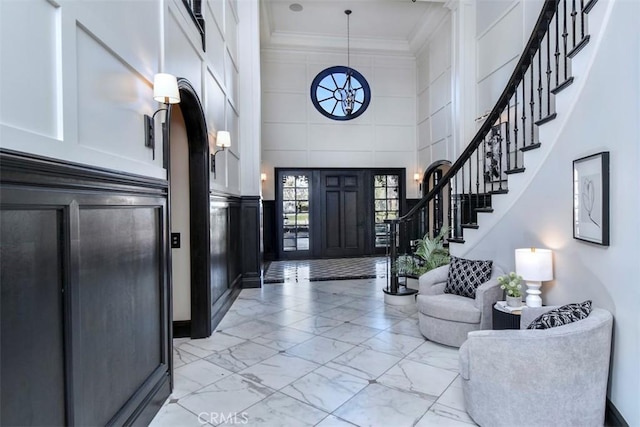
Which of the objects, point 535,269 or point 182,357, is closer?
point 535,269

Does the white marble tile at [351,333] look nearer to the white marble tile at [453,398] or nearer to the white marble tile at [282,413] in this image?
the white marble tile at [453,398]

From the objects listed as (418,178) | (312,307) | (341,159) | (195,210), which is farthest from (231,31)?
(418,178)

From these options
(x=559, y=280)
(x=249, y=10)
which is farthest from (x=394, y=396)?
(x=249, y=10)

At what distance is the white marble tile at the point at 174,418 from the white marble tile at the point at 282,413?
0.34m

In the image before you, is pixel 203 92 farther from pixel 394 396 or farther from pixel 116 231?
pixel 394 396

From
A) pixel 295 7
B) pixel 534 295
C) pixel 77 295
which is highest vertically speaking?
pixel 295 7

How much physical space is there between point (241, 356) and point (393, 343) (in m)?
1.49

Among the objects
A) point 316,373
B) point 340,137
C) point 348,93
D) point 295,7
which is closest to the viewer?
point 316,373

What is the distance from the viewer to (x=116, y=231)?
1.91 metres

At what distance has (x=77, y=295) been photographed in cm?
153

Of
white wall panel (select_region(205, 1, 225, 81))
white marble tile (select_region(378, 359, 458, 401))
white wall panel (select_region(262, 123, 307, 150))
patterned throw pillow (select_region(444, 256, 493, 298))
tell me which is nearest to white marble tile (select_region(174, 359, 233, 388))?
white marble tile (select_region(378, 359, 458, 401))

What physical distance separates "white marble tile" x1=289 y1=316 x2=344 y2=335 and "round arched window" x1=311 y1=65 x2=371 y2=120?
252 inches

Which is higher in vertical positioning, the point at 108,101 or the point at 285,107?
the point at 285,107

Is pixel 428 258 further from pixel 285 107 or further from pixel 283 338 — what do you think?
pixel 285 107
